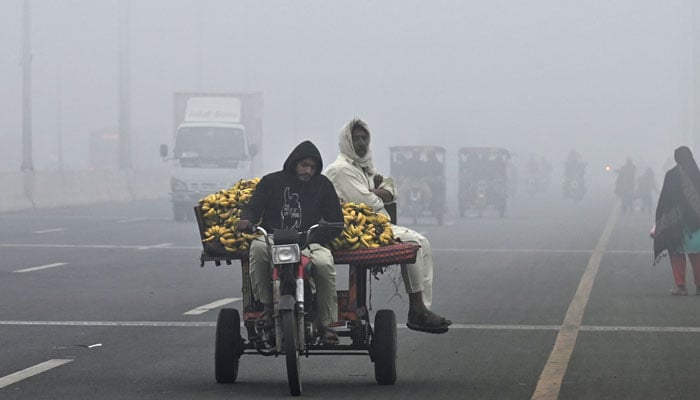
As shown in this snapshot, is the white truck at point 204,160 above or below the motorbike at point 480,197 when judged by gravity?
above

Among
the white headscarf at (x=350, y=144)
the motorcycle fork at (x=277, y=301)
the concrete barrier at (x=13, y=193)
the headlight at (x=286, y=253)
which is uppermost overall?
the white headscarf at (x=350, y=144)

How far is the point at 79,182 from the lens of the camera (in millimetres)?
48219

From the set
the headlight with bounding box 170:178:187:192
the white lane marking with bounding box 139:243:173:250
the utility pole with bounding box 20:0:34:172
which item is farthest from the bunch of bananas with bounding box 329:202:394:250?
the utility pole with bounding box 20:0:34:172

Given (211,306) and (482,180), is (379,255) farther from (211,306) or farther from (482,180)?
(482,180)

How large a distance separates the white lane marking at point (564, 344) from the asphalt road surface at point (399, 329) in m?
0.01

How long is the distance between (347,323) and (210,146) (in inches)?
1228

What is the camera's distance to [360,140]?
419 inches

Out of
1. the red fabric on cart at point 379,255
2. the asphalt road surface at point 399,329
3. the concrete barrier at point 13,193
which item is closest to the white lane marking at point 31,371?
the asphalt road surface at point 399,329

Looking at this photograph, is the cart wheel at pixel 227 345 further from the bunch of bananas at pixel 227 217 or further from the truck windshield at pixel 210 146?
the truck windshield at pixel 210 146

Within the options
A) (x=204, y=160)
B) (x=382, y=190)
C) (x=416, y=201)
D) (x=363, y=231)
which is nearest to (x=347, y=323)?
(x=363, y=231)

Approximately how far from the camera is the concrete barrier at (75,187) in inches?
1668

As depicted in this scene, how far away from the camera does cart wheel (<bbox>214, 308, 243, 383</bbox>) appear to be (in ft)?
32.8

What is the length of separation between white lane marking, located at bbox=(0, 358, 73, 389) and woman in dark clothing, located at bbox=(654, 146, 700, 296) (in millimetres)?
8288

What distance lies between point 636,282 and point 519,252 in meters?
7.08
